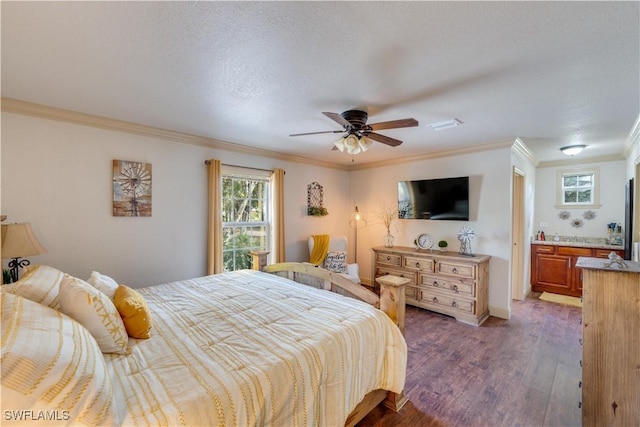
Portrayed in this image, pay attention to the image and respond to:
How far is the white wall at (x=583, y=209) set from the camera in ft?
14.8

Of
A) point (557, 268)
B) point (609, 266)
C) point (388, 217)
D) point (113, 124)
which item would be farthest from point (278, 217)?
point (557, 268)

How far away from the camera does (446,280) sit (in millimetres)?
3764

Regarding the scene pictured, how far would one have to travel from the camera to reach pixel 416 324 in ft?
11.6

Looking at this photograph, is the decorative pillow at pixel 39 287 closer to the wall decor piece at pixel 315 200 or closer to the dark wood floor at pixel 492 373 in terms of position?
the dark wood floor at pixel 492 373

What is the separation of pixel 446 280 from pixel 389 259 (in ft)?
2.98

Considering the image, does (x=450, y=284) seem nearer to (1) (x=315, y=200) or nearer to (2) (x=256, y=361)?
(1) (x=315, y=200)

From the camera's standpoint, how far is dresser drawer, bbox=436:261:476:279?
11.6 ft

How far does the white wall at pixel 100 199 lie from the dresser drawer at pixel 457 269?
10.6 feet

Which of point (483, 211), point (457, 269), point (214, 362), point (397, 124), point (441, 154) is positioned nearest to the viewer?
point (214, 362)

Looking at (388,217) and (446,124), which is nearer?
(446,124)

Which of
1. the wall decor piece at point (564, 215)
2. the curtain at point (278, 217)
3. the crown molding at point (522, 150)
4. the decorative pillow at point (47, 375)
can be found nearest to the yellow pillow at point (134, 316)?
the decorative pillow at point (47, 375)

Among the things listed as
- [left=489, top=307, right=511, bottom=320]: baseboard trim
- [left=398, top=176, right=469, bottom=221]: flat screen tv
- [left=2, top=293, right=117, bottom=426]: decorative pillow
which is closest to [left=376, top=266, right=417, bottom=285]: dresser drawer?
[left=398, top=176, right=469, bottom=221]: flat screen tv

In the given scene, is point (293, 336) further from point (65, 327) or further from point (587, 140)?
point (587, 140)

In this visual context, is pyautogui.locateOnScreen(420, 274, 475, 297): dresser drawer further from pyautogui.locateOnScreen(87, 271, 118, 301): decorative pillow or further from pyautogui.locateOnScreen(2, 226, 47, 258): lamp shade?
pyautogui.locateOnScreen(2, 226, 47, 258): lamp shade
